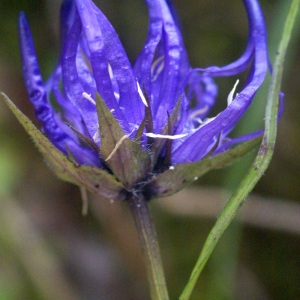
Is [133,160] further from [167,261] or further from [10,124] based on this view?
[10,124]

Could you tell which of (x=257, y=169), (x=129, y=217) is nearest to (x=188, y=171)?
(x=257, y=169)

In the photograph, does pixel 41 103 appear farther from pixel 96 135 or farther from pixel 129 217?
pixel 129 217

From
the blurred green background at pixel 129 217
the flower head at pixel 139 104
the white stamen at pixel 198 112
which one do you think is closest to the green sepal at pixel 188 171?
the flower head at pixel 139 104

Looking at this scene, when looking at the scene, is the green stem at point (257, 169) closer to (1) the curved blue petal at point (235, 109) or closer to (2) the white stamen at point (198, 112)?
(1) the curved blue petal at point (235, 109)

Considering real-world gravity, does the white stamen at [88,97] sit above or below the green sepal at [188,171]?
above

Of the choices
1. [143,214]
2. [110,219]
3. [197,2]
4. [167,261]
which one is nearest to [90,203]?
[110,219]

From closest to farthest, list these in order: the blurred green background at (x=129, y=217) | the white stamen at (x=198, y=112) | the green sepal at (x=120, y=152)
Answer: the green sepal at (x=120, y=152)
the white stamen at (x=198, y=112)
the blurred green background at (x=129, y=217)

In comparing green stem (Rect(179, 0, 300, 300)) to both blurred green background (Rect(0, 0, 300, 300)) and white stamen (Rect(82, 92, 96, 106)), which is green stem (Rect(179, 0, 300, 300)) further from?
blurred green background (Rect(0, 0, 300, 300))
